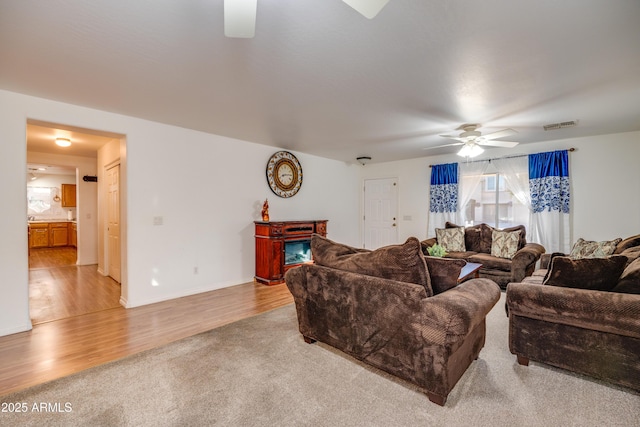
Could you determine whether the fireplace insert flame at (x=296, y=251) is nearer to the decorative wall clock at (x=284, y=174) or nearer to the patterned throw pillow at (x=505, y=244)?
the decorative wall clock at (x=284, y=174)

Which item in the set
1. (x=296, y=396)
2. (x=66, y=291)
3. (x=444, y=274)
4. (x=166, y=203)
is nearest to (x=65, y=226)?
(x=66, y=291)

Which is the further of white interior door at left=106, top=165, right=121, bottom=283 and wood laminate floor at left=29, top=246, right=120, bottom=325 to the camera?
white interior door at left=106, top=165, right=121, bottom=283

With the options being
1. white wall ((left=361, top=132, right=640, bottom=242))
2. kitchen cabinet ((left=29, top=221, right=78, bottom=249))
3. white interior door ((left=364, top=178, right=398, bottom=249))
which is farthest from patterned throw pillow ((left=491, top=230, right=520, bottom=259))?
kitchen cabinet ((left=29, top=221, right=78, bottom=249))

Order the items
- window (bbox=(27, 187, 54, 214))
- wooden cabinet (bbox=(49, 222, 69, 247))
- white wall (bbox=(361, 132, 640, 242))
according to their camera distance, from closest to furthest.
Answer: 1. white wall (bbox=(361, 132, 640, 242))
2. wooden cabinet (bbox=(49, 222, 69, 247))
3. window (bbox=(27, 187, 54, 214))

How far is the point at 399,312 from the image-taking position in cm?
194

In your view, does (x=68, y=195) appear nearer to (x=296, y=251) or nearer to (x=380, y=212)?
(x=296, y=251)

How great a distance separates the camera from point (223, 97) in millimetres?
3020

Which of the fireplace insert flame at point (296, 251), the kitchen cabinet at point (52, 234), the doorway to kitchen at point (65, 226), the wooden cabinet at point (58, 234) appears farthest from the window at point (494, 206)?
the wooden cabinet at point (58, 234)

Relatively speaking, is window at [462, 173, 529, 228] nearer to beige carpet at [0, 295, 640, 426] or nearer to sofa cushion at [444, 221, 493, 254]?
sofa cushion at [444, 221, 493, 254]

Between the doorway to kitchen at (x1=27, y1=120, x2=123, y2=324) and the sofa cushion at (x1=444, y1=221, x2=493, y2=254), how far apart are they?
5.84m

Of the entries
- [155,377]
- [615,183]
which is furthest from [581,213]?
[155,377]

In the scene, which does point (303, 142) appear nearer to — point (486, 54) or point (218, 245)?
point (218, 245)

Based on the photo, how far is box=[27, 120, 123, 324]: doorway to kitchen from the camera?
383 centimetres

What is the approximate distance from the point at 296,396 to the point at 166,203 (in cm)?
328
